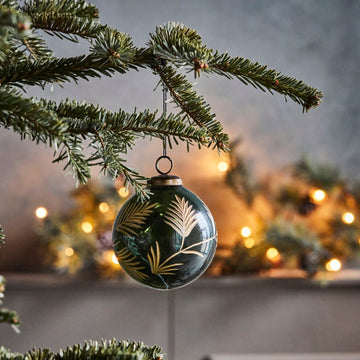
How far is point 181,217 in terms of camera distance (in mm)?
553

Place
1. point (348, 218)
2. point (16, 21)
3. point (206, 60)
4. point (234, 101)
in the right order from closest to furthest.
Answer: point (16, 21) < point (206, 60) < point (348, 218) < point (234, 101)

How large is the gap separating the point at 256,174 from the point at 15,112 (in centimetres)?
139

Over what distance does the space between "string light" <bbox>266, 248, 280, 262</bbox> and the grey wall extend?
77 millimetres

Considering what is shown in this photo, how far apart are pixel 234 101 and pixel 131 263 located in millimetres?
1281

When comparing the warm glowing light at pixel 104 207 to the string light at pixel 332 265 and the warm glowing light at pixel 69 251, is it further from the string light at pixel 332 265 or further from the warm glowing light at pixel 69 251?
the string light at pixel 332 265

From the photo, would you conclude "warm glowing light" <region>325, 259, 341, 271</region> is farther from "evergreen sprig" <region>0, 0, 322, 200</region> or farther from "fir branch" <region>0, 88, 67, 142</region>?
"fir branch" <region>0, 88, 67, 142</region>

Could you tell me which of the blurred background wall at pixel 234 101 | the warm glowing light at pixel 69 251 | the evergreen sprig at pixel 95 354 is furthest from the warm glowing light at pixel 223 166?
the evergreen sprig at pixel 95 354

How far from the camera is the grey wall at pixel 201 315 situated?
161cm

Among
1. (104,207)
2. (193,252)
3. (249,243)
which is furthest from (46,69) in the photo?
(249,243)

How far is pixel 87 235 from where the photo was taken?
1534 millimetres

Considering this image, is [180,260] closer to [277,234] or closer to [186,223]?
[186,223]

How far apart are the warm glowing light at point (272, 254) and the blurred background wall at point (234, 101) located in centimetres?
18

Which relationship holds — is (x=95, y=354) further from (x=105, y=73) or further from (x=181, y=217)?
(x=105, y=73)

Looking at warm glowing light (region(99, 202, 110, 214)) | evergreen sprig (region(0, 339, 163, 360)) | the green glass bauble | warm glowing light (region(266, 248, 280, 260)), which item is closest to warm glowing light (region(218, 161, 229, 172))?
warm glowing light (region(266, 248, 280, 260))
